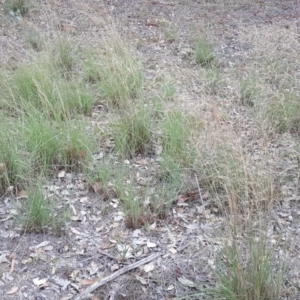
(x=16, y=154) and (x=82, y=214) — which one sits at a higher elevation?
(x=16, y=154)

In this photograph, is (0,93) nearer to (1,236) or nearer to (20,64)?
(20,64)

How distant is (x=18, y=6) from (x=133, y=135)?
13.0 feet

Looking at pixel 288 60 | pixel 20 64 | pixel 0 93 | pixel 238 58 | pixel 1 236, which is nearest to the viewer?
pixel 1 236

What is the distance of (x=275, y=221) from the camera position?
2.86 meters

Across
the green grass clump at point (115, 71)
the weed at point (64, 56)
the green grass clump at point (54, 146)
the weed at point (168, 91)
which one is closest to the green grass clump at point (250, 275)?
the green grass clump at point (54, 146)

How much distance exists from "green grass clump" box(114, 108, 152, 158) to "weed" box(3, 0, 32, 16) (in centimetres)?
374

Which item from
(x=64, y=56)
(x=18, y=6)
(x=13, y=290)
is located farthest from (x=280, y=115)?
(x=18, y=6)

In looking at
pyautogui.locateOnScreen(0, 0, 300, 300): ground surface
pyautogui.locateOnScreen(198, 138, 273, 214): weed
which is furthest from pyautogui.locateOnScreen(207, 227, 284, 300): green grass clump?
pyautogui.locateOnScreen(198, 138, 273, 214): weed

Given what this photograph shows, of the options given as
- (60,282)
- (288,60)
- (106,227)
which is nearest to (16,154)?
(106,227)

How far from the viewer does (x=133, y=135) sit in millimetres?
3564

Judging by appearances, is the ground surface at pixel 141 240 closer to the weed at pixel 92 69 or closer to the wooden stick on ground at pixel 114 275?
the wooden stick on ground at pixel 114 275

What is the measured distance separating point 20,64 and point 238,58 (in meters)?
2.41

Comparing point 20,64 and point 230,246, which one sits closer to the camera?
point 230,246

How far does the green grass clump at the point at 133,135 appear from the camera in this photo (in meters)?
3.54
